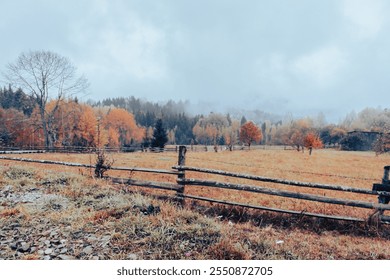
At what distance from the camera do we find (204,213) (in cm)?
636

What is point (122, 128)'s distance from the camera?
279ft

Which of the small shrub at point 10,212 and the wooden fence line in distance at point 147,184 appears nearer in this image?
the small shrub at point 10,212

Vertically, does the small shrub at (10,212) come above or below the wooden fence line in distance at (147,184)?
below

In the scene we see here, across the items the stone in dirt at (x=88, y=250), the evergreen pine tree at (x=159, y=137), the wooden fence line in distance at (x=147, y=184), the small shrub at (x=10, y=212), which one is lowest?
the stone in dirt at (x=88, y=250)

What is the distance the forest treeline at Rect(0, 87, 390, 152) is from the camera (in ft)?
132

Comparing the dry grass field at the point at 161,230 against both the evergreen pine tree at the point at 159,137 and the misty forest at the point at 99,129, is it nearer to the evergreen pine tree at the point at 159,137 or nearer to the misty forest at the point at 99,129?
the misty forest at the point at 99,129

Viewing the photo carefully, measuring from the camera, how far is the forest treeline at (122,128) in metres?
40.2

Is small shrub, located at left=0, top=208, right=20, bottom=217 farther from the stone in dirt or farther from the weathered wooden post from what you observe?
the weathered wooden post

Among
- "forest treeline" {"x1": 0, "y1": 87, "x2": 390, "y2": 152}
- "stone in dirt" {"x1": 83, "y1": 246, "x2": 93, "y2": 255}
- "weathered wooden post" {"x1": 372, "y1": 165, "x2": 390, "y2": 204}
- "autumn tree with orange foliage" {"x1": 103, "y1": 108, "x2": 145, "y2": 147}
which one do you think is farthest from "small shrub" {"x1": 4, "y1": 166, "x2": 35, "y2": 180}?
"autumn tree with orange foliage" {"x1": 103, "y1": 108, "x2": 145, "y2": 147}

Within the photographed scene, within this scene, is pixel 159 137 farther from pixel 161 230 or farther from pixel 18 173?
pixel 161 230

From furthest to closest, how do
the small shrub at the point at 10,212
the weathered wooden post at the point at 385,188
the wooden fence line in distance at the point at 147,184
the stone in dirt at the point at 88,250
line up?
1. the wooden fence line in distance at the point at 147,184
2. the weathered wooden post at the point at 385,188
3. the small shrub at the point at 10,212
4. the stone in dirt at the point at 88,250

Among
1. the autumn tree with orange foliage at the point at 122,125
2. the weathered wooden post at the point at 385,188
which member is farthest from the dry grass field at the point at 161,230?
the autumn tree with orange foliage at the point at 122,125

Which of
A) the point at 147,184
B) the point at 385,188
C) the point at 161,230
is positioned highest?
the point at 385,188

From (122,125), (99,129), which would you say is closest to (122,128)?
(122,125)
